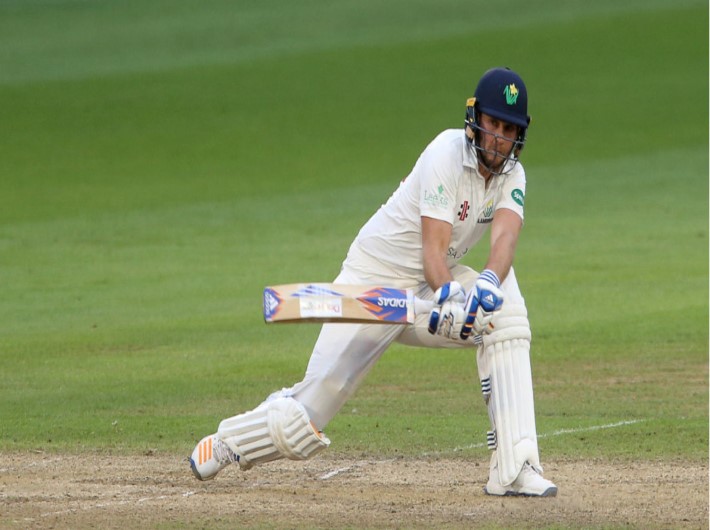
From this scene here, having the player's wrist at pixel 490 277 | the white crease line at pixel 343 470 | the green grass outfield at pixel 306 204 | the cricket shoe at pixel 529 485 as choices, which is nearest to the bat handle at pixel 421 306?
the player's wrist at pixel 490 277

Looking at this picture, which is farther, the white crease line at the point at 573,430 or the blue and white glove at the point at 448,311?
the white crease line at the point at 573,430

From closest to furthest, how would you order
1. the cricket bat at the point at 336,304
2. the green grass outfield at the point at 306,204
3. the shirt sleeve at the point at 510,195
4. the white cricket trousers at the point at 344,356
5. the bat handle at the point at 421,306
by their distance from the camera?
the cricket bat at the point at 336,304 → the bat handle at the point at 421,306 → the white cricket trousers at the point at 344,356 → the shirt sleeve at the point at 510,195 → the green grass outfield at the point at 306,204

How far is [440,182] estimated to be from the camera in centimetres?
633

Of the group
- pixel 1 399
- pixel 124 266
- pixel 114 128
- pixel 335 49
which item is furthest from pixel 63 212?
pixel 335 49

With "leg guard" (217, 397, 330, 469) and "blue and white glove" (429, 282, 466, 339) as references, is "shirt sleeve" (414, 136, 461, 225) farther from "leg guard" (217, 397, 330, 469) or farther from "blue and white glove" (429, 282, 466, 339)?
"leg guard" (217, 397, 330, 469)

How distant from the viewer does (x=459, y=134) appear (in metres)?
6.56

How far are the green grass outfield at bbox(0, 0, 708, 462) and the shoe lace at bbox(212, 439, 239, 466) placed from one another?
133 cm

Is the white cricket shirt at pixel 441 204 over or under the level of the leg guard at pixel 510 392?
over

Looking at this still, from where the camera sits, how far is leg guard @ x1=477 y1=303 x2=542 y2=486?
637 cm

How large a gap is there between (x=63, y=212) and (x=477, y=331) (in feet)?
48.0

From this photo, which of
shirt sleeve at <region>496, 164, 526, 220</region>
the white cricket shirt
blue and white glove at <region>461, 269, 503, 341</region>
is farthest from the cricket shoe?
shirt sleeve at <region>496, 164, 526, 220</region>

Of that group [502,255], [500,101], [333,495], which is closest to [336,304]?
[502,255]

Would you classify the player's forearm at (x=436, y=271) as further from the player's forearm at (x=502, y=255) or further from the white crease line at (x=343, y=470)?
the white crease line at (x=343, y=470)

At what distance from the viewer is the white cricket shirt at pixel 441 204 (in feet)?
20.8
